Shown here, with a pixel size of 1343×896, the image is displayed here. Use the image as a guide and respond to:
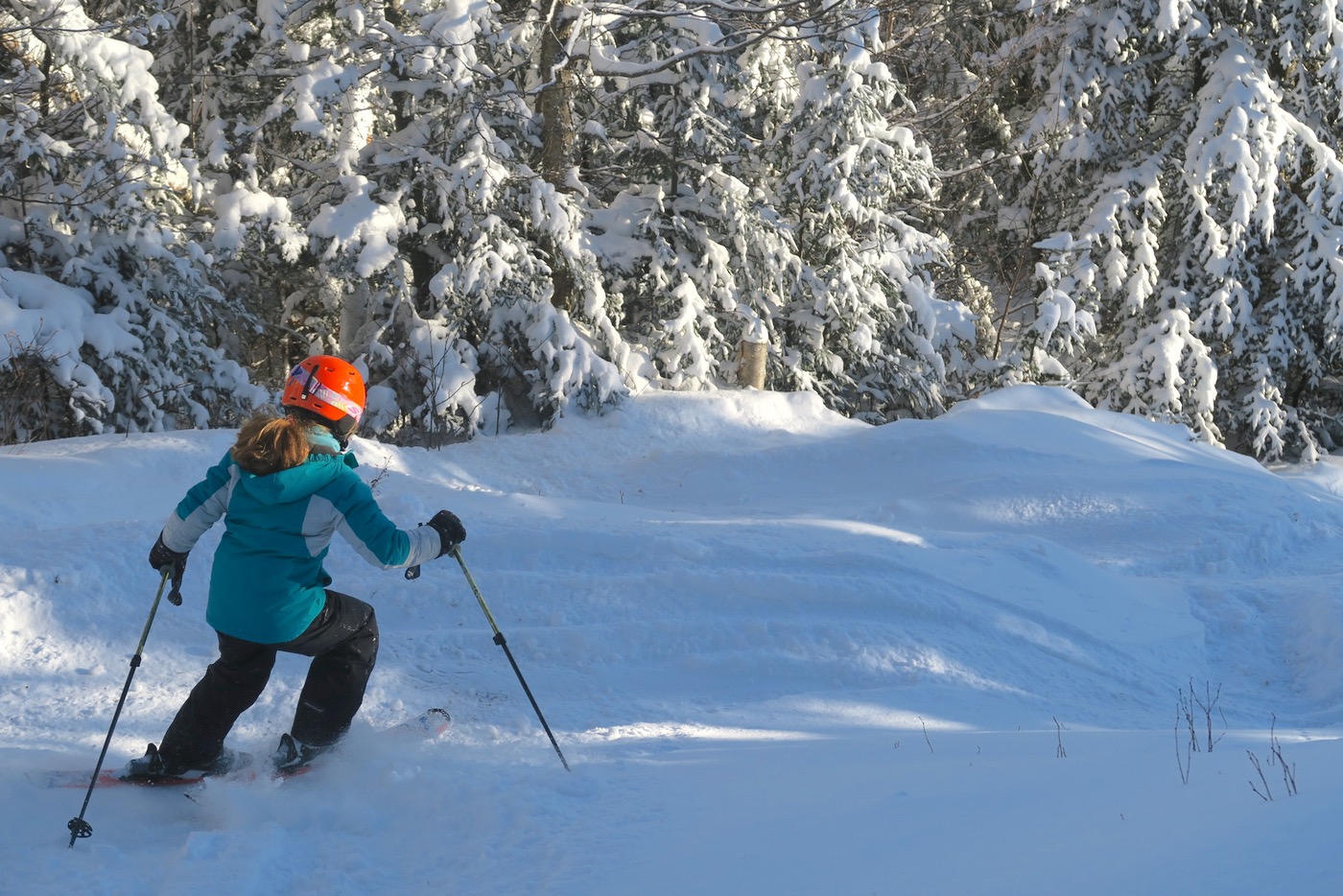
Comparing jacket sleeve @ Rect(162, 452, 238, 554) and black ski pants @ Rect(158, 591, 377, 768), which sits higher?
jacket sleeve @ Rect(162, 452, 238, 554)

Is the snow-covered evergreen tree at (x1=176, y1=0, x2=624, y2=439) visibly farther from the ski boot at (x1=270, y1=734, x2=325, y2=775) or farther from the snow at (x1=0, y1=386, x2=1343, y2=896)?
the ski boot at (x1=270, y1=734, x2=325, y2=775)

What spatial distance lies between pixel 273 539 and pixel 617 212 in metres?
9.80

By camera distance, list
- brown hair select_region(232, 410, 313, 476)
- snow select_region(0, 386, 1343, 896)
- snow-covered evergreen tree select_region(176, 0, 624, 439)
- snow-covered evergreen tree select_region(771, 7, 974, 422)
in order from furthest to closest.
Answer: snow-covered evergreen tree select_region(771, 7, 974, 422), snow-covered evergreen tree select_region(176, 0, 624, 439), brown hair select_region(232, 410, 313, 476), snow select_region(0, 386, 1343, 896)

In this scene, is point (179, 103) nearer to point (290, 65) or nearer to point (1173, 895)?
point (290, 65)

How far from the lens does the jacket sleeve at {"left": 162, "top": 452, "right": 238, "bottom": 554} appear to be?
3.89 m

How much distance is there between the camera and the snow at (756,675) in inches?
124

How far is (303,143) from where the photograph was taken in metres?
12.9

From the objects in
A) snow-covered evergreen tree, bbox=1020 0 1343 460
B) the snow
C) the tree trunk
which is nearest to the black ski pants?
the snow

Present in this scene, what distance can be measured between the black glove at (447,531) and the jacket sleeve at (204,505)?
72cm

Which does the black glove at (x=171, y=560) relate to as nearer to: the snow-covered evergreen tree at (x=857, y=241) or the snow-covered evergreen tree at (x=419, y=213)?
the snow-covered evergreen tree at (x=419, y=213)

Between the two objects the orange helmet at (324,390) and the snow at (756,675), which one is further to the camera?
the orange helmet at (324,390)

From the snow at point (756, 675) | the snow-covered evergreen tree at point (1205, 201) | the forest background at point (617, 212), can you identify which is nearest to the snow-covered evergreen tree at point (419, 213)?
the forest background at point (617, 212)

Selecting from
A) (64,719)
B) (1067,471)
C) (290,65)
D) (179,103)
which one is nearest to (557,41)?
(290,65)

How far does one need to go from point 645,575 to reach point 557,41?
25.6 ft
